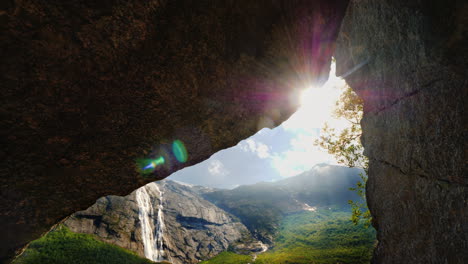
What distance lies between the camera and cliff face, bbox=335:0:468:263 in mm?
5129

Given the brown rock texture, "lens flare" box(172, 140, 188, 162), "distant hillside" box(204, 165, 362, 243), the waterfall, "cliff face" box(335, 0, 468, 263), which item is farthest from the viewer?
"distant hillside" box(204, 165, 362, 243)

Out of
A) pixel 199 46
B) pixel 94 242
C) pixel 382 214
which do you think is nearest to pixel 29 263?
pixel 94 242

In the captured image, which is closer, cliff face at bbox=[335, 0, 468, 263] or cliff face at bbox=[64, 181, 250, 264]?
cliff face at bbox=[335, 0, 468, 263]

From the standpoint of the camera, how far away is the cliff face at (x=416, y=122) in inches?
202

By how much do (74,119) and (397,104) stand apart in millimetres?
11857

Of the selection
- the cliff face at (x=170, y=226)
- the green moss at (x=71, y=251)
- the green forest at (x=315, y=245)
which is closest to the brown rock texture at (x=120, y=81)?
the green moss at (x=71, y=251)

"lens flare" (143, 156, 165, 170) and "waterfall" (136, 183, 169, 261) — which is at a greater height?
"lens flare" (143, 156, 165, 170)

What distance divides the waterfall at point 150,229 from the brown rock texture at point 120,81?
55.5 m

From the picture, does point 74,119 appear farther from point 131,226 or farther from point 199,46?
point 131,226

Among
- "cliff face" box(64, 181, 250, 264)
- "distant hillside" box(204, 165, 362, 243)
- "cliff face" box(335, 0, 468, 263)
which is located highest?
"cliff face" box(335, 0, 468, 263)

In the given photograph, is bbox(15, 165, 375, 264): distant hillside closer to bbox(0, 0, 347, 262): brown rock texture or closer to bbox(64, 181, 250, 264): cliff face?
bbox(64, 181, 250, 264): cliff face

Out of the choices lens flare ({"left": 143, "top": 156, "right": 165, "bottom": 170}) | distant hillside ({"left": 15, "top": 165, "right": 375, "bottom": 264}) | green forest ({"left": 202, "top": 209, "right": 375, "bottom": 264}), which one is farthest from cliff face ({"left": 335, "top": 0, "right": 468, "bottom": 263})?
distant hillside ({"left": 15, "top": 165, "right": 375, "bottom": 264})

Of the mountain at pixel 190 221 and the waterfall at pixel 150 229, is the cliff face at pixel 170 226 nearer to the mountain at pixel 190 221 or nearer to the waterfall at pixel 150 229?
the mountain at pixel 190 221

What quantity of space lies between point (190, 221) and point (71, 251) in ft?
180
